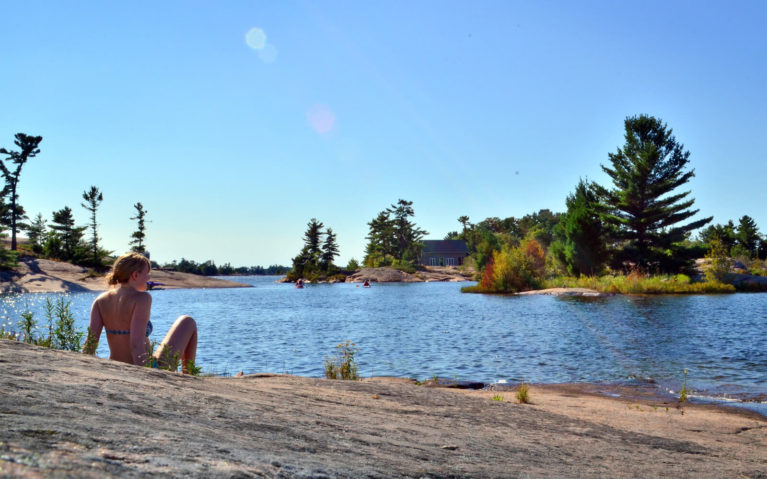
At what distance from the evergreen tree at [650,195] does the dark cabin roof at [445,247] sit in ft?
207

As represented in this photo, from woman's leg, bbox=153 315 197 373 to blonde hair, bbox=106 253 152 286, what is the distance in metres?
0.73

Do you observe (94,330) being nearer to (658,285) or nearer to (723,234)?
(658,285)

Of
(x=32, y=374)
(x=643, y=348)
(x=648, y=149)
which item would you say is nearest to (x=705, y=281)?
(x=648, y=149)

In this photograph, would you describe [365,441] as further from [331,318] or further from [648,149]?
[648,149]

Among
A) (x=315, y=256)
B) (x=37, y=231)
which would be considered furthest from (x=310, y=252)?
(x=37, y=231)

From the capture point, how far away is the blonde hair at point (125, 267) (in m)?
5.81

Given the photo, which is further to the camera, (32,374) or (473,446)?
(473,446)

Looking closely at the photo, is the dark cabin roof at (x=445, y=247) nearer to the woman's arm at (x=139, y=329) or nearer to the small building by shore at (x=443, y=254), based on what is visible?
the small building by shore at (x=443, y=254)

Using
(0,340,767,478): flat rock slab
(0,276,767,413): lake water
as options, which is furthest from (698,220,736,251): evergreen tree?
(0,340,767,478): flat rock slab

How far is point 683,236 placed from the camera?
47.4 meters

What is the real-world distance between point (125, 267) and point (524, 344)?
46.8 feet

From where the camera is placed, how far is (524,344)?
1761cm

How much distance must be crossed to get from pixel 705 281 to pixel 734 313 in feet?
66.7

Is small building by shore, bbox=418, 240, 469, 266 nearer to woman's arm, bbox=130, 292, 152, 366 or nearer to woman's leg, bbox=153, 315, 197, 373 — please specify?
woman's leg, bbox=153, 315, 197, 373
